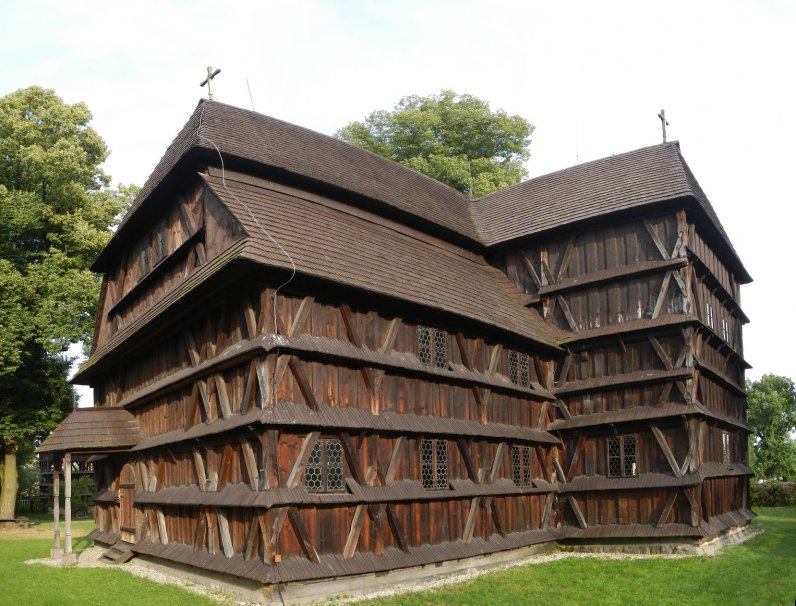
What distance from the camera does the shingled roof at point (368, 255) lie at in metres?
15.8

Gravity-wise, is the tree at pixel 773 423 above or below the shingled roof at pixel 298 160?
below

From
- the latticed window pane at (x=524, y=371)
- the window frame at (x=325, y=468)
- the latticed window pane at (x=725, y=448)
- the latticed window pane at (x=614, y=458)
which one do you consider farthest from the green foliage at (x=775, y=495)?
the window frame at (x=325, y=468)

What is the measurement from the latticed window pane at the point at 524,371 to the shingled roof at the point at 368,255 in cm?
77

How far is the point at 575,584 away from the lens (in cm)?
1648

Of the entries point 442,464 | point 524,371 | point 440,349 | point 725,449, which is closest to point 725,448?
point 725,449

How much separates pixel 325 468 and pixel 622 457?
10058 millimetres

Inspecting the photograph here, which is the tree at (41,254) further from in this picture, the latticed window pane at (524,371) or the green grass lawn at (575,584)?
the latticed window pane at (524,371)

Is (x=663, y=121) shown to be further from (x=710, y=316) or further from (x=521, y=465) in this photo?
(x=521, y=465)

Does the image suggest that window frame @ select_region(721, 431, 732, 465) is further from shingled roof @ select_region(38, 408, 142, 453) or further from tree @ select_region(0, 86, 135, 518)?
tree @ select_region(0, 86, 135, 518)

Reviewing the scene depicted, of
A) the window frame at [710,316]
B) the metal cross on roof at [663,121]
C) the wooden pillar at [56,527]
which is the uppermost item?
the metal cross on roof at [663,121]

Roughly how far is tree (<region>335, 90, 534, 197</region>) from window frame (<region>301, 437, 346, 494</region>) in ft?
91.0

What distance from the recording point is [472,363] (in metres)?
20.3

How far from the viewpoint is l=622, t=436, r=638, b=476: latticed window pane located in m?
21.7

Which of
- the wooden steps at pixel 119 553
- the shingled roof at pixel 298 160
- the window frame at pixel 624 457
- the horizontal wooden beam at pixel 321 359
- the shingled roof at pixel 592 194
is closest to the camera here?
the horizontal wooden beam at pixel 321 359
